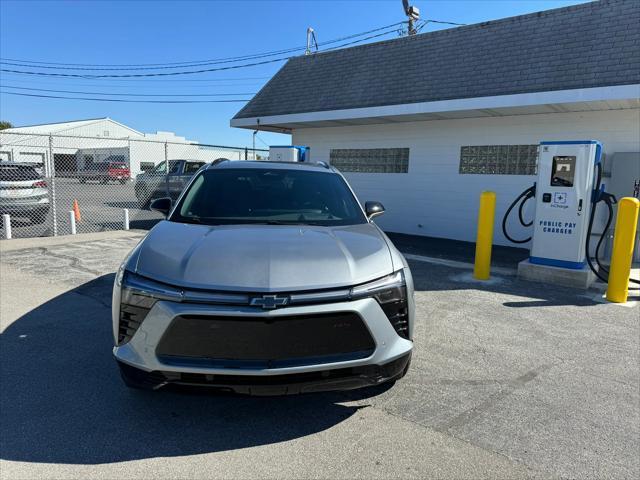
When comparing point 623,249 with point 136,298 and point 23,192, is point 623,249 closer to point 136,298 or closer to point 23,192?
point 136,298

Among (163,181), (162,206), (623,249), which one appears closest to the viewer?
(162,206)

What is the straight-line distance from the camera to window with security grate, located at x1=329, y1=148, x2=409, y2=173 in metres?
11.9

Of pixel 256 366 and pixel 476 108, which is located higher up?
pixel 476 108

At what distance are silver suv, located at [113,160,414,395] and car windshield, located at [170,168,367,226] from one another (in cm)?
72

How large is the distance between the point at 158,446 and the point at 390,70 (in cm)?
1088

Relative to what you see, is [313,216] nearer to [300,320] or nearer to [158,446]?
[300,320]

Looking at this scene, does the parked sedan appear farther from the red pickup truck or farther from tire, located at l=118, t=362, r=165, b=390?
tire, located at l=118, t=362, r=165, b=390

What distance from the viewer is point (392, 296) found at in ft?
8.77

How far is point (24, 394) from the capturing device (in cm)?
320

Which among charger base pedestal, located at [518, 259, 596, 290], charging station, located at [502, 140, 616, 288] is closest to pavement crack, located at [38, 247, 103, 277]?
charger base pedestal, located at [518, 259, 596, 290]

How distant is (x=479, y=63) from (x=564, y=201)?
4545 millimetres

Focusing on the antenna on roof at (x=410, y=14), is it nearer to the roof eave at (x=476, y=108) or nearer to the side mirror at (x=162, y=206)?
the roof eave at (x=476, y=108)

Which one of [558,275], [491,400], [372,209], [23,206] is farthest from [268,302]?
[23,206]

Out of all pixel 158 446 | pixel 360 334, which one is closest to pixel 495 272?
pixel 360 334
